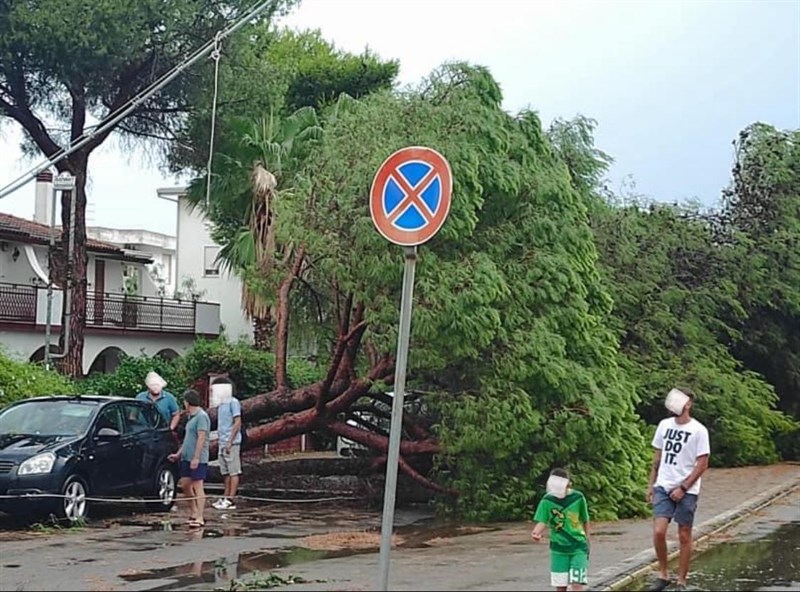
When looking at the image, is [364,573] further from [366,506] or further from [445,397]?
[366,506]

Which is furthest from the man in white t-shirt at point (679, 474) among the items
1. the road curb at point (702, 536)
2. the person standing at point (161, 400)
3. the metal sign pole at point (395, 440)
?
the person standing at point (161, 400)

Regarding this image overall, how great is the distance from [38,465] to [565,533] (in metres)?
7.79

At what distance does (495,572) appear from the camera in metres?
11.3

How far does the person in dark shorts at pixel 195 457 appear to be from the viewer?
15.6m

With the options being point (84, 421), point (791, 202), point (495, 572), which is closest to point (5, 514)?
point (84, 421)

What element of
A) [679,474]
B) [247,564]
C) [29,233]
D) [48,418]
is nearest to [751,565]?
[679,474]

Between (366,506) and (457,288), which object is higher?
(457,288)

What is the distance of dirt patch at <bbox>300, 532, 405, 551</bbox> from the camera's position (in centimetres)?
1375

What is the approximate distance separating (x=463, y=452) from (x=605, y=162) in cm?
1162

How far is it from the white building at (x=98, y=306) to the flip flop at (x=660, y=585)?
80.9 feet

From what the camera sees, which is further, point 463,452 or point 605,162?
point 605,162

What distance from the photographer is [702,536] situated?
15.8 meters

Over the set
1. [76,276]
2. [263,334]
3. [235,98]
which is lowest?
[263,334]

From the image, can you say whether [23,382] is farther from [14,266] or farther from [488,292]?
[14,266]
